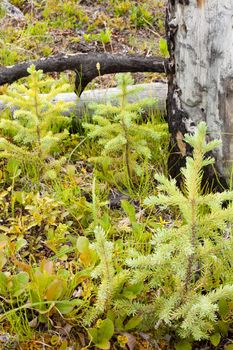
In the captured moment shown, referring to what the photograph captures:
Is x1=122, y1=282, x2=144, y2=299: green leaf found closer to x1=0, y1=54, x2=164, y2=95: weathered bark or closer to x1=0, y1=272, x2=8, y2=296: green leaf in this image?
x1=0, y1=272, x2=8, y2=296: green leaf

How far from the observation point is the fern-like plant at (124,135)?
4.47m

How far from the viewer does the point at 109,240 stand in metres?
4.03

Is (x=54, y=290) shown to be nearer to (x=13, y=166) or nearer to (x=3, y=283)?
(x=3, y=283)

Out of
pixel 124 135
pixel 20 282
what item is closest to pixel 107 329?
pixel 20 282

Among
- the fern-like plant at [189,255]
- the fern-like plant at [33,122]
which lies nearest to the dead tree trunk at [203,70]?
the fern-like plant at [33,122]

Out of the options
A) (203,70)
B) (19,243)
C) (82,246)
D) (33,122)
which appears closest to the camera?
(82,246)

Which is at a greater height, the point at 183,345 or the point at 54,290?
the point at 54,290

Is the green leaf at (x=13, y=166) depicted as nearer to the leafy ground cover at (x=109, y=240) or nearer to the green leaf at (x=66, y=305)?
the leafy ground cover at (x=109, y=240)

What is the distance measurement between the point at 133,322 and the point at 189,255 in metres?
0.64

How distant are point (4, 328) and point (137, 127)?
2104 mm

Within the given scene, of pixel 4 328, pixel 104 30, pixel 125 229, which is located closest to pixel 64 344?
pixel 4 328

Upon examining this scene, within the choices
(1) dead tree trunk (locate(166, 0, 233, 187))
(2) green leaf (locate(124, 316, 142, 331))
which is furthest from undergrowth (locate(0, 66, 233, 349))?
(1) dead tree trunk (locate(166, 0, 233, 187))

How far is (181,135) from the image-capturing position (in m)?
4.61

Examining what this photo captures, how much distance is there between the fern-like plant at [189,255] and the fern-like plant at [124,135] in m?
1.49
